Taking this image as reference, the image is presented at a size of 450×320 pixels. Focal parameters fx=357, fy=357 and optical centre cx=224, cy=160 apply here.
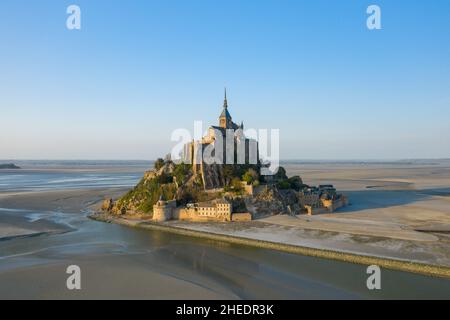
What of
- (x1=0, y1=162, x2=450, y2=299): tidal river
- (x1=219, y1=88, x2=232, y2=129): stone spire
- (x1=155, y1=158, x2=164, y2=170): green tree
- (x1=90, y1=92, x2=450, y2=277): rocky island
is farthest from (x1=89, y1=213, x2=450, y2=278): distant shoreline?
(x1=219, y1=88, x2=232, y2=129): stone spire

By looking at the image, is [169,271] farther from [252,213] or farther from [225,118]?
[225,118]

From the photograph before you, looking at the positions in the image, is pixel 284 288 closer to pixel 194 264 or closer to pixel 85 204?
pixel 194 264

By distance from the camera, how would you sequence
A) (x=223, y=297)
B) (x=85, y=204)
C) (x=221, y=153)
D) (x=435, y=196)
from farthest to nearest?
(x=435, y=196) < (x=85, y=204) < (x=221, y=153) < (x=223, y=297)

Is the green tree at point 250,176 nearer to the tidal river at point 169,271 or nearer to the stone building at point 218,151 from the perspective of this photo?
the stone building at point 218,151

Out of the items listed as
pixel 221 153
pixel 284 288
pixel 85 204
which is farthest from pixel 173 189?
pixel 284 288

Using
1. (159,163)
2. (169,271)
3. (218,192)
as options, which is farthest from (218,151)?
(169,271)

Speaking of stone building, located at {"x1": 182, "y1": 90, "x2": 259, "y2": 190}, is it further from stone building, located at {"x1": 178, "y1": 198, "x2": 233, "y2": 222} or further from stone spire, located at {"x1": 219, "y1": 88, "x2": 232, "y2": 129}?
stone building, located at {"x1": 178, "y1": 198, "x2": 233, "y2": 222}
